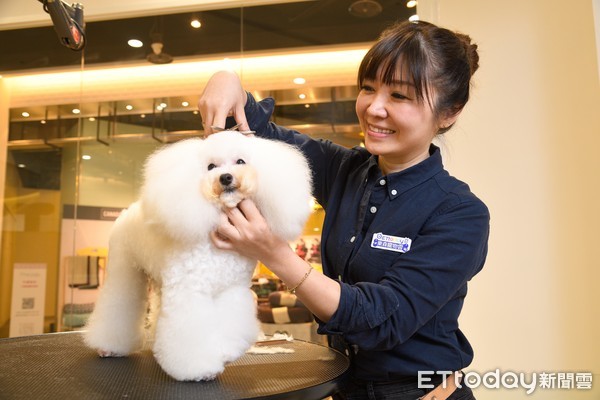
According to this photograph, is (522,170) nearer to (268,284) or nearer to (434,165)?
(434,165)

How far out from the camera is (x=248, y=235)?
812 mm

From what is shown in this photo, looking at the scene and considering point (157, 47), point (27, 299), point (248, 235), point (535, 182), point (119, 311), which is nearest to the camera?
point (248, 235)

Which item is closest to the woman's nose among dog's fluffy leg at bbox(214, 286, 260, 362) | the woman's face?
the woman's face

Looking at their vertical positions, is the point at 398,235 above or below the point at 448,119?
below

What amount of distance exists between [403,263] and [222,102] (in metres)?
0.47

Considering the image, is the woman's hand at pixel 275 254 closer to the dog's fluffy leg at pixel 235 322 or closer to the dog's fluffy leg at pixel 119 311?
the dog's fluffy leg at pixel 235 322

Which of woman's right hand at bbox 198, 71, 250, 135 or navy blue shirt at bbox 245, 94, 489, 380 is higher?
woman's right hand at bbox 198, 71, 250, 135

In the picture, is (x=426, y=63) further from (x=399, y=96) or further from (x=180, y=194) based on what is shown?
(x=180, y=194)

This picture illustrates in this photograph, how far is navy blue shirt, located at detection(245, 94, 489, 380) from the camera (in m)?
0.81

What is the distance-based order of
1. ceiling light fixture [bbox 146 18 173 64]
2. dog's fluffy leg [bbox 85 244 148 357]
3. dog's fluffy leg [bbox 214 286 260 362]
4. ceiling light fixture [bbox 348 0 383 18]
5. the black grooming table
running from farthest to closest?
ceiling light fixture [bbox 146 18 173 64], ceiling light fixture [bbox 348 0 383 18], dog's fluffy leg [bbox 85 244 148 357], dog's fluffy leg [bbox 214 286 260 362], the black grooming table

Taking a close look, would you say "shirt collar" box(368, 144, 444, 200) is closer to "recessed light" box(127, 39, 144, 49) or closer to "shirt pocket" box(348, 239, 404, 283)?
"shirt pocket" box(348, 239, 404, 283)

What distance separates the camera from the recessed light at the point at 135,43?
3.14 meters

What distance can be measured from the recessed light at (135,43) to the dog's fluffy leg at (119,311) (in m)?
2.39

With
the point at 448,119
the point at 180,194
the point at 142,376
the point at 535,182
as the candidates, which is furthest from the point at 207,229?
the point at 535,182
